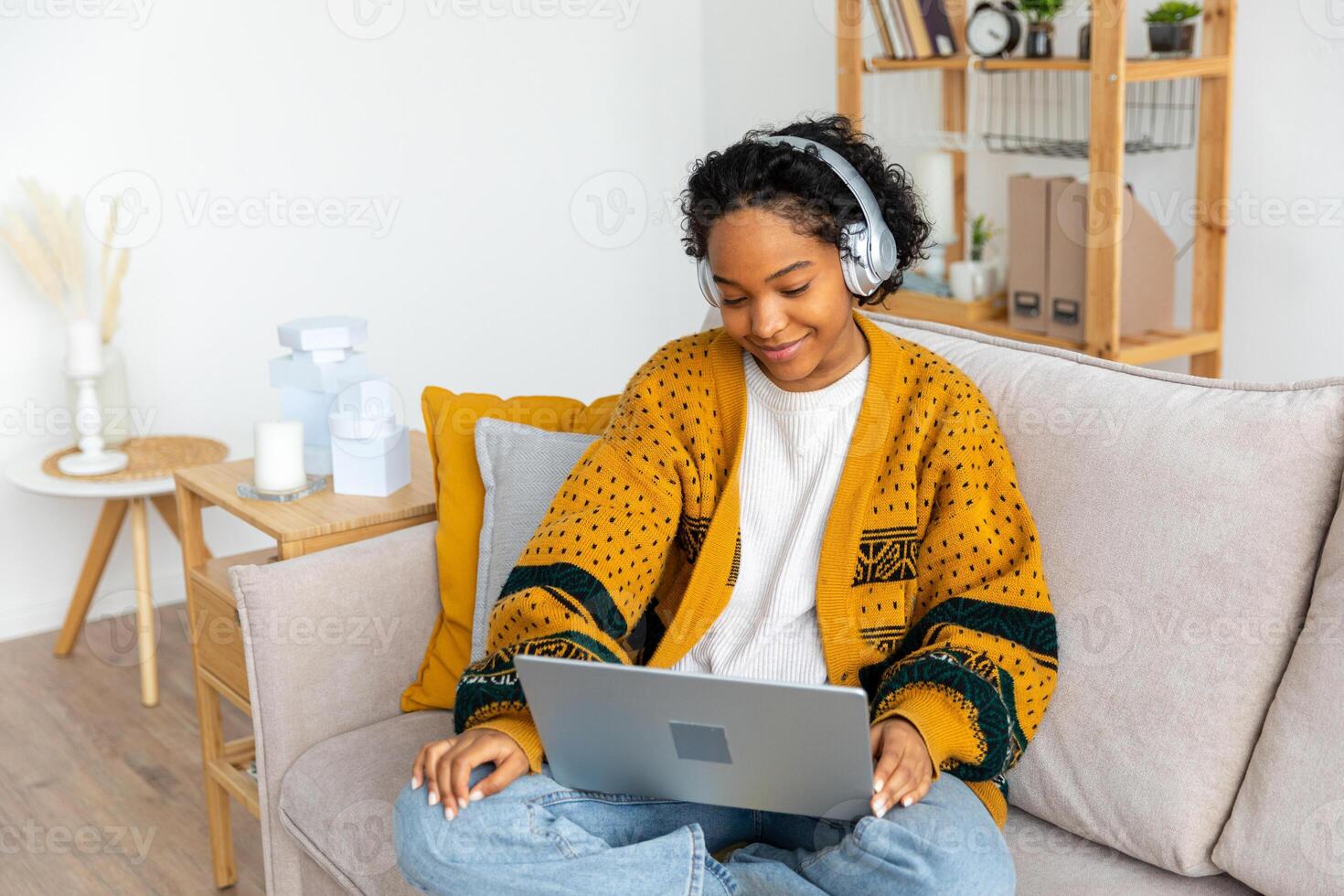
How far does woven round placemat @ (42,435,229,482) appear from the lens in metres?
2.71

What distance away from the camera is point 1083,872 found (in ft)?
4.57

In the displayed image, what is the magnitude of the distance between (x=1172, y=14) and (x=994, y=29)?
0.36 metres

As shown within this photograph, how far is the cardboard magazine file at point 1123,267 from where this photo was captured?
2631 mm

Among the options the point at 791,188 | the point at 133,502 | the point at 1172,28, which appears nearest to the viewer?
the point at 791,188

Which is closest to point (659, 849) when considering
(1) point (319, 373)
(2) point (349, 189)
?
(1) point (319, 373)

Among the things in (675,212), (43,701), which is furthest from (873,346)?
(675,212)

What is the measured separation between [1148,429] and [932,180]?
1.67 meters

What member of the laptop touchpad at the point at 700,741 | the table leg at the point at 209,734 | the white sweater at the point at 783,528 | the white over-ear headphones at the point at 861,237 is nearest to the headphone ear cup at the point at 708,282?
the white over-ear headphones at the point at 861,237

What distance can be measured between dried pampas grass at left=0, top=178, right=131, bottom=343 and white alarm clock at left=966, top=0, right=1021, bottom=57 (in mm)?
1817

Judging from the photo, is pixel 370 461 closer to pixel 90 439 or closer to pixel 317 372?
pixel 317 372

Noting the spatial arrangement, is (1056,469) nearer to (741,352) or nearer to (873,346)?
(873,346)

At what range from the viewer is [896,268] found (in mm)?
1643

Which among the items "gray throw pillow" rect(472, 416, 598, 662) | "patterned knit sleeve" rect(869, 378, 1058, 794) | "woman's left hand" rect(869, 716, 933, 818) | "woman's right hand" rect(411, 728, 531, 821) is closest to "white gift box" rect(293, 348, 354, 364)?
"gray throw pillow" rect(472, 416, 598, 662)

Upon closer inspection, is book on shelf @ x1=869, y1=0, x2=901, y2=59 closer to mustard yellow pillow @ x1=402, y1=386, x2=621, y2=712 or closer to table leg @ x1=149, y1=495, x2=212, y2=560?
mustard yellow pillow @ x1=402, y1=386, x2=621, y2=712
